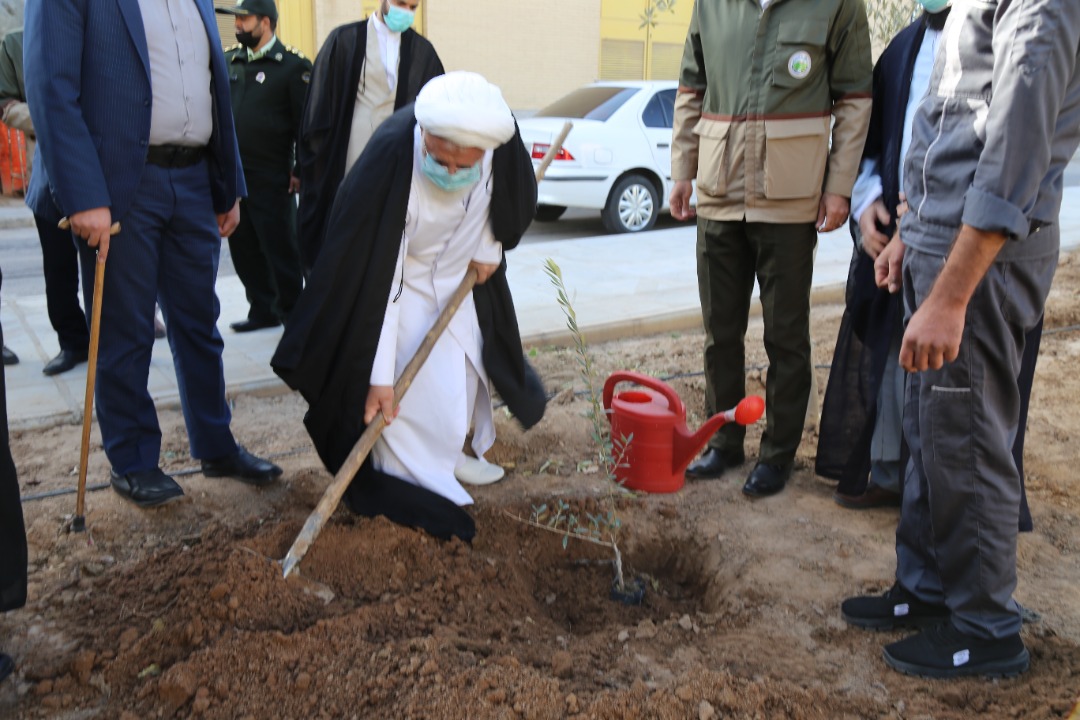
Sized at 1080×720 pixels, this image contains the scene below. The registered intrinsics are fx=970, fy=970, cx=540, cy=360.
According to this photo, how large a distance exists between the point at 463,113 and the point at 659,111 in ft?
25.7

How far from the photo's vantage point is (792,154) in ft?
11.5

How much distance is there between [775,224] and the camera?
3.59 meters

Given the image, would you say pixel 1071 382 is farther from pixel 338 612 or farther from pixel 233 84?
pixel 233 84

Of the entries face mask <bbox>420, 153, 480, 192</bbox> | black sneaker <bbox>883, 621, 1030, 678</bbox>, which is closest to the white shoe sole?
face mask <bbox>420, 153, 480, 192</bbox>

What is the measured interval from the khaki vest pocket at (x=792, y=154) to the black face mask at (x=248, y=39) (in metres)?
3.45

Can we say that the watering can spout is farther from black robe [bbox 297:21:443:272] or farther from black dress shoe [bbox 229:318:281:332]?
black dress shoe [bbox 229:318:281:332]

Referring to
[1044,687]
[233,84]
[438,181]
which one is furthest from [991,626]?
[233,84]

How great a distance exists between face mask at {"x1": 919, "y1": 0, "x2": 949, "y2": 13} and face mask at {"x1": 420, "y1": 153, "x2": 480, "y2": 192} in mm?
1518

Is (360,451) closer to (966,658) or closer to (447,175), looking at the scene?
(447,175)

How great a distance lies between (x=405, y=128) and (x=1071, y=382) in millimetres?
3779

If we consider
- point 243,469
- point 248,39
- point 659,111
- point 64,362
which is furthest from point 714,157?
point 659,111

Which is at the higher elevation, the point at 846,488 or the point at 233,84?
the point at 233,84

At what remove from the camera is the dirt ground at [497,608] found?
7.77 ft

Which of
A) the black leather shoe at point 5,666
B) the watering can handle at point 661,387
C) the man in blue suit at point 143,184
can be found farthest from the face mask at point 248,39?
the black leather shoe at point 5,666
